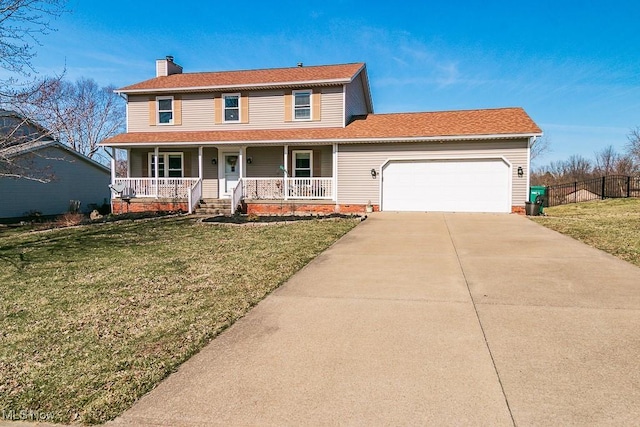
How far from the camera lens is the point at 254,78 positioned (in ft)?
63.1

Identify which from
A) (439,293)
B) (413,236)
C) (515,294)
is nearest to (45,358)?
(439,293)

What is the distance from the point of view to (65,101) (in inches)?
432

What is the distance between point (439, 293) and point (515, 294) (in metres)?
0.95

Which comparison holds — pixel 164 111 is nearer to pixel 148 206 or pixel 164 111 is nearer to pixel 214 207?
pixel 148 206

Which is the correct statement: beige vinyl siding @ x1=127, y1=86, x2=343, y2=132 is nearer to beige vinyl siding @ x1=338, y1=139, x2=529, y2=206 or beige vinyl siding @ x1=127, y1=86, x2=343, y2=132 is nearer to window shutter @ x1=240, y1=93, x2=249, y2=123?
window shutter @ x1=240, y1=93, x2=249, y2=123

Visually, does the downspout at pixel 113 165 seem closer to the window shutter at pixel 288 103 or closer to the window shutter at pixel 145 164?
the window shutter at pixel 145 164

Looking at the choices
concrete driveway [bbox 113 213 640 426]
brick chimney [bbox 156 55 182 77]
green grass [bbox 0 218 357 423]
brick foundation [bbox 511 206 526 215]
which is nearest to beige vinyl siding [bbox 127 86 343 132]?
brick chimney [bbox 156 55 182 77]

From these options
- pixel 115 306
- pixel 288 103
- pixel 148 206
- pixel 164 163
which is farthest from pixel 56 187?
pixel 115 306

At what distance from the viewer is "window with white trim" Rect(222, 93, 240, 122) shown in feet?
62.8

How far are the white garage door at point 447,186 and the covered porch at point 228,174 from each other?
2564 millimetres

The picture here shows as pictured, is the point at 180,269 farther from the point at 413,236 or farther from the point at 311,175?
the point at 311,175

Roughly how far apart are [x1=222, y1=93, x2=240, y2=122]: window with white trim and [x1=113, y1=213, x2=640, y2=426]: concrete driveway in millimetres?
14227

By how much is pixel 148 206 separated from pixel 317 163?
25.1ft

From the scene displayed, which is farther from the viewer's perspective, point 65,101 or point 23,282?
point 65,101
